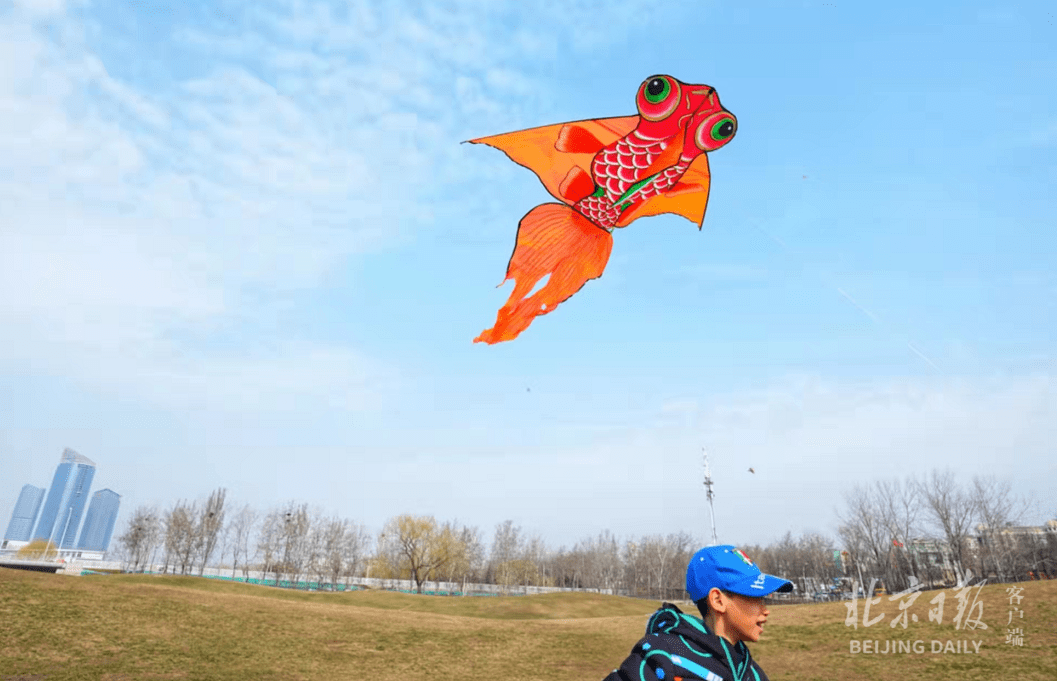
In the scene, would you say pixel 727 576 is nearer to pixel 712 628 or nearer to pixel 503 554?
pixel 712 628

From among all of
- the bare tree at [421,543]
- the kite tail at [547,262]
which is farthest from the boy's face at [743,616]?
the bare tree at [421,543]

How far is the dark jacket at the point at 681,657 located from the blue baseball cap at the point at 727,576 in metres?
0.21

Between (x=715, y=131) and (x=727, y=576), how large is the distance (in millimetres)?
5414

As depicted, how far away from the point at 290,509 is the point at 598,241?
239 feet

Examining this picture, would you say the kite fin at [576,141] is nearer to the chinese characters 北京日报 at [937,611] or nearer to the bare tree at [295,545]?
the chinese characters 北京日报 at [937,611]

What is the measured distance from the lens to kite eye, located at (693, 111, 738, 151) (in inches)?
241

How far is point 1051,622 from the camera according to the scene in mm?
17141

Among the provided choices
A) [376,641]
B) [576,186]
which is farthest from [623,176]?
[376,641]

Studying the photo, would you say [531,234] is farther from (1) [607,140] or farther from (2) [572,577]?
(2) [572,577]

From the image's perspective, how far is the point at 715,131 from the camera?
245 inches

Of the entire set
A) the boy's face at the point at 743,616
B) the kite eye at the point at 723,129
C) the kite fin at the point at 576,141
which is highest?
the kite fin at the point at 576,141

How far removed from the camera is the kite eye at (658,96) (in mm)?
5945

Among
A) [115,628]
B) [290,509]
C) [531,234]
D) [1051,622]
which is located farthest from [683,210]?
[290,509]

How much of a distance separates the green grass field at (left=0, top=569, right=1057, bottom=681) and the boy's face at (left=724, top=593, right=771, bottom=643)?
50.8 feet
